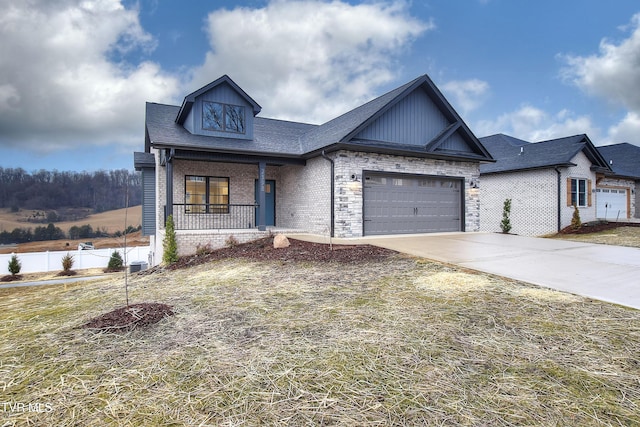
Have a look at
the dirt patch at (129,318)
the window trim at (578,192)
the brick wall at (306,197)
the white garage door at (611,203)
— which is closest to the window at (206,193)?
the brick wall at (306,197)

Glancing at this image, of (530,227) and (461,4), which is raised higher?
Answer: (461,4)

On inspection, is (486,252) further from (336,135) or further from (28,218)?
(28,218)

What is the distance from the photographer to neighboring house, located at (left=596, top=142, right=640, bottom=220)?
20.4m

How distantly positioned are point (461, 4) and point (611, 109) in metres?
A: 20.7

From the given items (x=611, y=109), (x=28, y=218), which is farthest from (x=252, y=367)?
(x=28, y=218)

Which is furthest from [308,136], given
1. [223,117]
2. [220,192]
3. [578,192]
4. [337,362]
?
[578,192]

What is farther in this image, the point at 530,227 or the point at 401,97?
the point at 530,227

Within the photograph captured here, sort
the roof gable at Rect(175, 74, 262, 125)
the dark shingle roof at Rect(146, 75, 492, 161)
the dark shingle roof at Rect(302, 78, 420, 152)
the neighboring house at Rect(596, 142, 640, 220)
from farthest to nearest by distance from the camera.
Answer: the neighboring house at Rect(596, 142, 640, 220) → the roof gable at Rect(175, 74, 262, 125) → the dark shingle roof at Rect(302, 78, 420, 152) → the dark shingle roof at Rect(146, 75, 492, 161)

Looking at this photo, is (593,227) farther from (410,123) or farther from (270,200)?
(270,200)

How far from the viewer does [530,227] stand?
17.3 metres

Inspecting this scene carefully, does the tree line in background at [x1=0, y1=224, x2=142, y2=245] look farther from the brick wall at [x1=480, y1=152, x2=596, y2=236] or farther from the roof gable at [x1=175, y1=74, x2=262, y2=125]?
the brick wall at [x1=480, y1=152, x2=596, y2=236]

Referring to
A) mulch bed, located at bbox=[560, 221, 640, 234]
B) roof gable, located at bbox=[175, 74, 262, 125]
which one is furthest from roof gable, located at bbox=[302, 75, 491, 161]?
mulch bed, located at bbox=[560, 221, 640, 234]

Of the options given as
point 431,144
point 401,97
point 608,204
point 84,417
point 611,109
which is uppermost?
point 611,109

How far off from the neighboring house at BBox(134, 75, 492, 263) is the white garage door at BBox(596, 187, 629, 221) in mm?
12083
